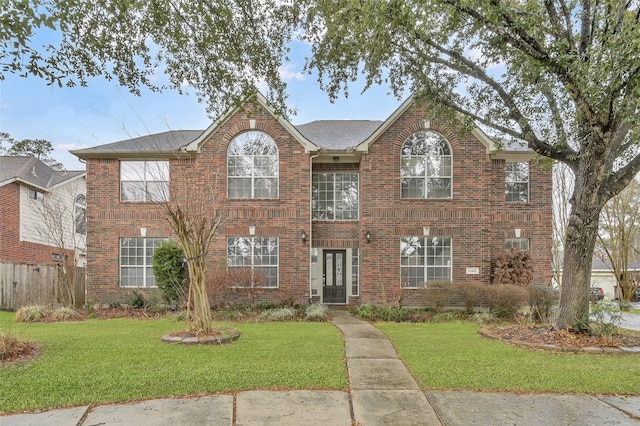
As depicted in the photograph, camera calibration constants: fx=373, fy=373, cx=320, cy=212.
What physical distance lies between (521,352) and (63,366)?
726 cm

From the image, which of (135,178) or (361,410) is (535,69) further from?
(135,178)

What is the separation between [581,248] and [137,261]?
12939 millimetres

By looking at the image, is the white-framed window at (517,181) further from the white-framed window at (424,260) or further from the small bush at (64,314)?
the small bush at (64,314)

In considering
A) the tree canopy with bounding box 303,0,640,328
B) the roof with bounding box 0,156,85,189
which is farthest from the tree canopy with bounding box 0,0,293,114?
the roof with bounding box 0,156,85,189

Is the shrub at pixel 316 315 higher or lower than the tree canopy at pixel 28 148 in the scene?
lower

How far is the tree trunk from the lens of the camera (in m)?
7.49

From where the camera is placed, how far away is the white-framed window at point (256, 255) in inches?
500

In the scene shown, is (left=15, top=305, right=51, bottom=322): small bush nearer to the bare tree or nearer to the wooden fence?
the wooden fence

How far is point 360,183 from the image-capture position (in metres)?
13.2

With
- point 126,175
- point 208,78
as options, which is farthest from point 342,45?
point 126,175

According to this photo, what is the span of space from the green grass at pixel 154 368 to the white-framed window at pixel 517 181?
9.06m

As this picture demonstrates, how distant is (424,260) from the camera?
12703mm

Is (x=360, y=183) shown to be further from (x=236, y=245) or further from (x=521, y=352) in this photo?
(x=521, y=352)

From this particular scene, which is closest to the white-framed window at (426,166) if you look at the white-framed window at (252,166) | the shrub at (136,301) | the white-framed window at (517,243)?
the white-framed window at (517,243)
